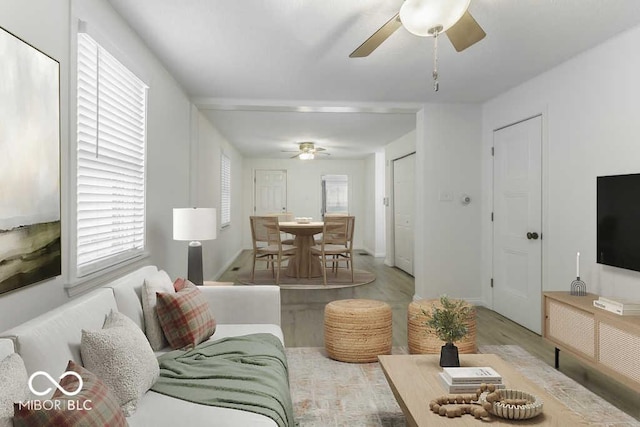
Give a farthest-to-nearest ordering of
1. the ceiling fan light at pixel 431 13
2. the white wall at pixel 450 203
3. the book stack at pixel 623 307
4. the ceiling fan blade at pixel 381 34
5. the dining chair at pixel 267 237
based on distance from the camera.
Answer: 1. the dining chair at pixel 267 237
2. the white wall at pixel 450 203
3. the book stack at pixel 623 307
4. the ceiling fan blade at pixel 381 34
5. the ceiling fan light at pixel 431 13

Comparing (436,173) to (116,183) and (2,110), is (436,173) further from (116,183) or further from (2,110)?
(2,110)

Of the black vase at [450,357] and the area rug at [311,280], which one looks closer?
the black vase at [450,357]

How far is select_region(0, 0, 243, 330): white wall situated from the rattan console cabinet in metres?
3.01

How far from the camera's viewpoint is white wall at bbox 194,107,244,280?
5.57 metres

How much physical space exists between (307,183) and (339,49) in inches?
309

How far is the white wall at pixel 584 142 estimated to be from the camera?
3.14 metres

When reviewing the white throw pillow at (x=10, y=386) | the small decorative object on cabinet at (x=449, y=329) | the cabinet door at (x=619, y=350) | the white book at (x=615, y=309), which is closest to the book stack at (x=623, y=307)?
the white book at (x=615, y=309)

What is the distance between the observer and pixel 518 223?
455 centimetres

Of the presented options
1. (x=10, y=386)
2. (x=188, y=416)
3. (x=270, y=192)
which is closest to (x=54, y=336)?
(x=10, y=386)

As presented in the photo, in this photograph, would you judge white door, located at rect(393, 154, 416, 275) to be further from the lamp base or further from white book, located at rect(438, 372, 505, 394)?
white book, located at rect(438, 372, 505, 394)

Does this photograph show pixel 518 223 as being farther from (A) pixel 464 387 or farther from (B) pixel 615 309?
(A) pixel 464 387

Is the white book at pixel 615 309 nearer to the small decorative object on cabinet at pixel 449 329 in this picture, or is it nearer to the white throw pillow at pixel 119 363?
the small decorative object on cabinet at pixel 449 329

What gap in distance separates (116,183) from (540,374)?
310 centimetres

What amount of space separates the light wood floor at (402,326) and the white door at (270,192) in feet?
12.0
